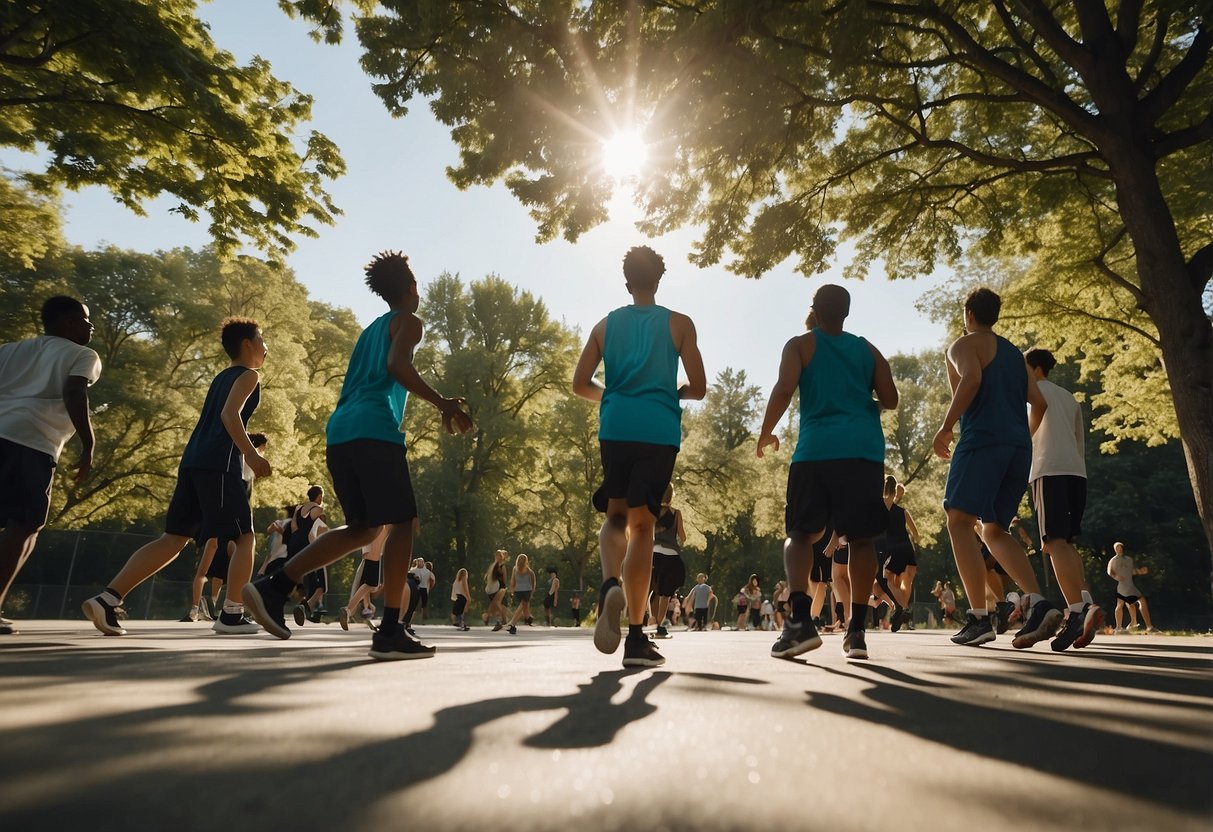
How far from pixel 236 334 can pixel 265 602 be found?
2714 mm

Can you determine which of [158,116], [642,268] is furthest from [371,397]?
[158,116]

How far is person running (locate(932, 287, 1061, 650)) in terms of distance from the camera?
5863mm

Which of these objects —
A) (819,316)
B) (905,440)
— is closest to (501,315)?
(905,440)

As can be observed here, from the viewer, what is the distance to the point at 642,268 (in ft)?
16.4

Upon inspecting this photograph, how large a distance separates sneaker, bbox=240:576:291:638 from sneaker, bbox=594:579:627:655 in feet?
6.67

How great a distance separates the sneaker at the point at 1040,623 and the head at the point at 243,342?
6390mm

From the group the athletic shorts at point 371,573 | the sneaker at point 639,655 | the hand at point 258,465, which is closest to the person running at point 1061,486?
the sneaker at point 639,655

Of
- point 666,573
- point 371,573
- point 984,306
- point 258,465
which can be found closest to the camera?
point 258,465

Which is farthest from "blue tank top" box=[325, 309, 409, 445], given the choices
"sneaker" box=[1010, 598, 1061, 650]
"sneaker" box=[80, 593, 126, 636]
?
"sneaker" box=[1010, 598, 1061, 650]

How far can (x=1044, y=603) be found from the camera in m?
6.05

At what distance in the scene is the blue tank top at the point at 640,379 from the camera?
4605 millimetres

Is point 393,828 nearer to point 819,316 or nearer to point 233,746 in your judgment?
point 233,746

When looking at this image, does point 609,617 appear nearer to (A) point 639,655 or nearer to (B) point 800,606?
(A) point 639,655

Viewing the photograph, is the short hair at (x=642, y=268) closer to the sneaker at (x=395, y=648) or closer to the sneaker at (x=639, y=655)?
the sneaker at (x=639, y=655)
